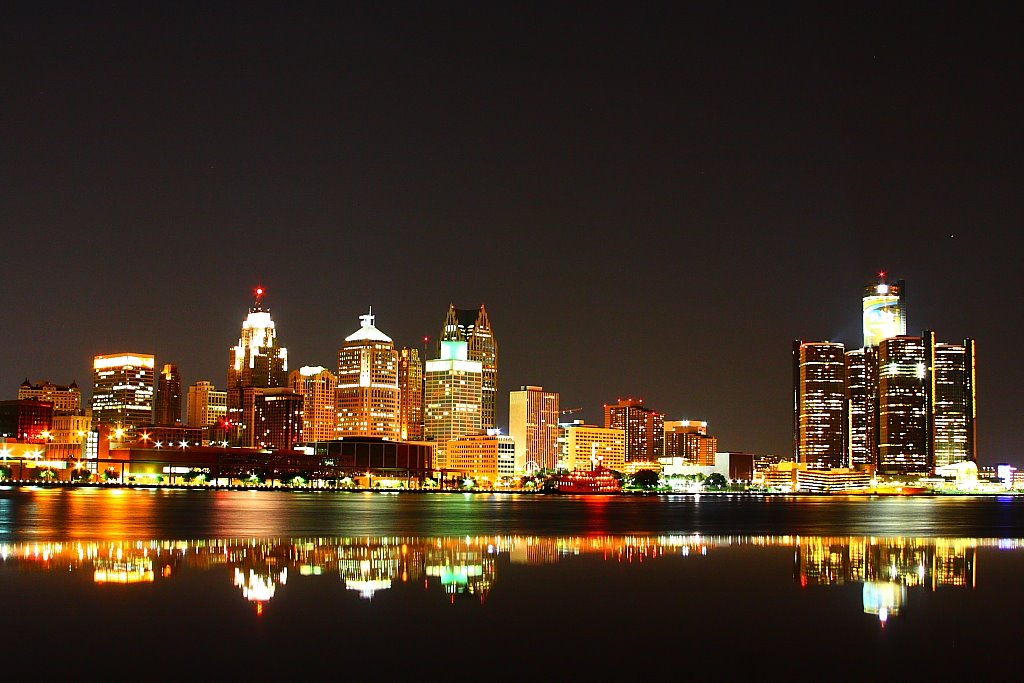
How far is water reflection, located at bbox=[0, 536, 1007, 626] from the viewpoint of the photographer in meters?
33.7

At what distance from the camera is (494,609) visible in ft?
93.7

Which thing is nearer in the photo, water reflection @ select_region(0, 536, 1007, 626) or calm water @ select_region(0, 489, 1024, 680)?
calm water @ select_region(0, 489, 1024, 680)

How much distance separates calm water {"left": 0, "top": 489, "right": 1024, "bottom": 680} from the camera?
22.2 m

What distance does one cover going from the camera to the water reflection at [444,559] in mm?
33688

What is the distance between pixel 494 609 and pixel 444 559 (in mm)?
13462

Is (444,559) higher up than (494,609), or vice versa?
(494,609)

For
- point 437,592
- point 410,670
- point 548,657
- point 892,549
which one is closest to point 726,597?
point 437,592

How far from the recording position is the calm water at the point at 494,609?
22.2 m

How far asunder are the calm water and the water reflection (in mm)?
134

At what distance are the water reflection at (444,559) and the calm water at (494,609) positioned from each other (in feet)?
0.44

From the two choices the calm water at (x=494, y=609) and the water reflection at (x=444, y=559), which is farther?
the water reflection at (x=444, y=559)

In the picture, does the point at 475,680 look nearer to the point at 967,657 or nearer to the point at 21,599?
the point at 967,657

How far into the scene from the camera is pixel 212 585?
32.5 metres

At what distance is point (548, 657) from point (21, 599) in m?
14.6
